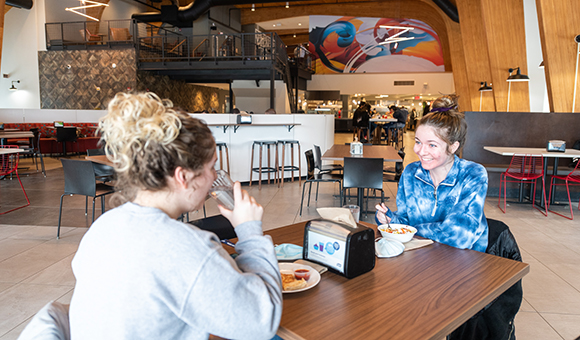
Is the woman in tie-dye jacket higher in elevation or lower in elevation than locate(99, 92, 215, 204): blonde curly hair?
lower

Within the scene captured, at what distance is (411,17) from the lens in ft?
55.4

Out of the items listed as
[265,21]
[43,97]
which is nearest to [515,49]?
[265,21]

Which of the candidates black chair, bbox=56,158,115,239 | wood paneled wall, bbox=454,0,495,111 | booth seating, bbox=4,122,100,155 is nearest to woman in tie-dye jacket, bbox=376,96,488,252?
black chair, bbox=56,158,115,239

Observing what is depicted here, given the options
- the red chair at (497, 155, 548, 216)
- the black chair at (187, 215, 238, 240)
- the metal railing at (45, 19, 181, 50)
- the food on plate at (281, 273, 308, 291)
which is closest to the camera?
the food on plate at (281, 273, 308, 291)

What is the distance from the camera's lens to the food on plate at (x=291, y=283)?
1105 mm

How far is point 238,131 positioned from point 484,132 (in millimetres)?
4273

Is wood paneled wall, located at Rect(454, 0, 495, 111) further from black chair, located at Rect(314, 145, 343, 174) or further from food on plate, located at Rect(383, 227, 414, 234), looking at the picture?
food on plate, located at Rect(383, 227, 414, 234)

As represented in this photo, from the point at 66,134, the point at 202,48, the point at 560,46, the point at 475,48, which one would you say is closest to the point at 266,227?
the point at 560,46

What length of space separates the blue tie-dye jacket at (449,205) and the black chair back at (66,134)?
34.6 ft

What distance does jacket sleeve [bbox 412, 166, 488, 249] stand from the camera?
158 centimetres

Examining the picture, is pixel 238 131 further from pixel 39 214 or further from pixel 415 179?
pixel 415 179

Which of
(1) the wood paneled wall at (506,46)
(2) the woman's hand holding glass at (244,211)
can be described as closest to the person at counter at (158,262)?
(2) the woman's hand holding glass at (244,211)

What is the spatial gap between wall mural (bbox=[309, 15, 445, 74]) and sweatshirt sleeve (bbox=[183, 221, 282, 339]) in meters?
17.4

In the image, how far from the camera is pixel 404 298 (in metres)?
1.09
